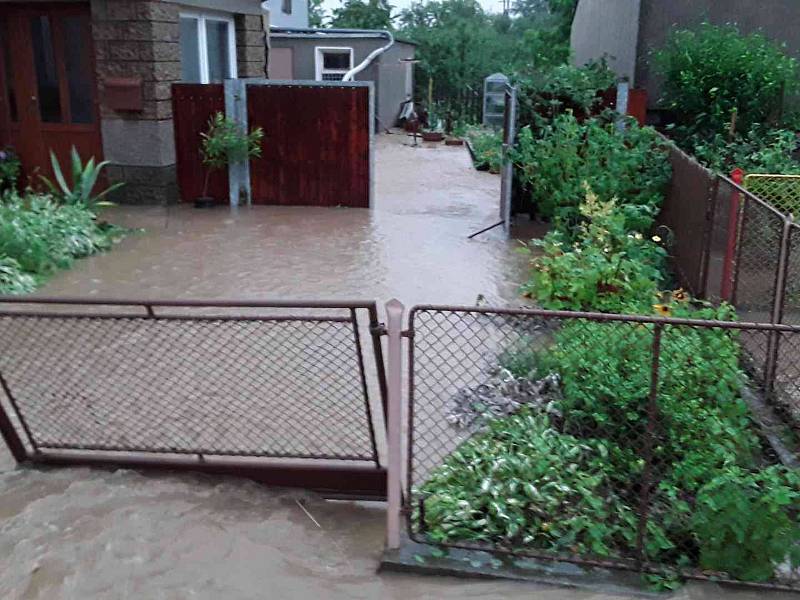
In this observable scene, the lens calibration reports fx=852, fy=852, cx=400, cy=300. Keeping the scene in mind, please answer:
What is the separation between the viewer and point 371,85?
10625mm

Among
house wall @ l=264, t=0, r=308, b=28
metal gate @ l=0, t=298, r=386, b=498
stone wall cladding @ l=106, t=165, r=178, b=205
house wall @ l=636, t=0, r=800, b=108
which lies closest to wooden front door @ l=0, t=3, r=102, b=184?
stone wall cladding @ l=106, t=165, r=178, b=205

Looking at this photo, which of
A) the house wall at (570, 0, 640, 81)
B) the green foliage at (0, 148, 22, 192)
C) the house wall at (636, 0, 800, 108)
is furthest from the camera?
the house wall at (570, 0, 640, 81)

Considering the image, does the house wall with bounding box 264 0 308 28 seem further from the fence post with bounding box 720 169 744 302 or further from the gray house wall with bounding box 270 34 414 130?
the fence post with bounding box 720 169 744 302

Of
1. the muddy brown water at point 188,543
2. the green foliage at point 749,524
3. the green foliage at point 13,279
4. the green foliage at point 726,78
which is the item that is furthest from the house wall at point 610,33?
the muddy brown water at point 188,543

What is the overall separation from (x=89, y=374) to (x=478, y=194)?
321 inches

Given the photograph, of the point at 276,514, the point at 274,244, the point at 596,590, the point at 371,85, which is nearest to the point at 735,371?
the point at 596,590

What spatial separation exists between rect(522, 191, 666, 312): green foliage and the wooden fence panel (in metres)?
5.29

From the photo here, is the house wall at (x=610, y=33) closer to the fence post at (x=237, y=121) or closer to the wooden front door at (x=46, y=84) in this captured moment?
the fence post at (x=237, y=121)

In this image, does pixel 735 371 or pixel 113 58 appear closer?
pixel 735 371

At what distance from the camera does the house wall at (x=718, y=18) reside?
36.8ft

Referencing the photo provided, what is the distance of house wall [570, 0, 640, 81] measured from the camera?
1170 centimetres

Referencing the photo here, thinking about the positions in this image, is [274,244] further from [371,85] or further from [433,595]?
[433,595]

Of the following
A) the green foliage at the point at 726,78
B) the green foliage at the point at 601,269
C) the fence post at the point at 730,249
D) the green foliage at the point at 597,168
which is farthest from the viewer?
the green foliage at the point at 726,78

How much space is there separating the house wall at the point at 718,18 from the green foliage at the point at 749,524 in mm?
8808
